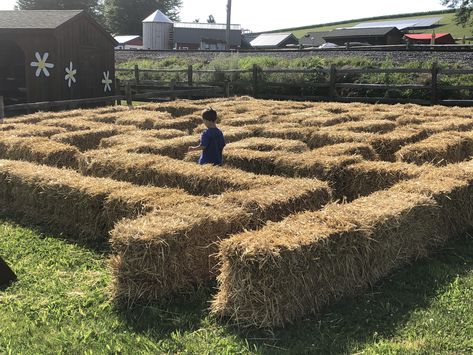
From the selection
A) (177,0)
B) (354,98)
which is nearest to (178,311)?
(354,98)

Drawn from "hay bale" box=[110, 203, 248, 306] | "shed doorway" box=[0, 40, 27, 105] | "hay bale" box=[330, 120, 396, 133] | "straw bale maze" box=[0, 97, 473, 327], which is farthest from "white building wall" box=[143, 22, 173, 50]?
"hay bale" box=[110, 203, 248, 306]

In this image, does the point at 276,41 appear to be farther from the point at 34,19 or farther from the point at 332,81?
the point at 34,19

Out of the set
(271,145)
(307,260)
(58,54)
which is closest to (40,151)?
(271,145)

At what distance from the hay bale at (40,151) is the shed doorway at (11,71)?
1456cm

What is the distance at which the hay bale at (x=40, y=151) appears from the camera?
9.48m

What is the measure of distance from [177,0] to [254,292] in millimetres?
104670

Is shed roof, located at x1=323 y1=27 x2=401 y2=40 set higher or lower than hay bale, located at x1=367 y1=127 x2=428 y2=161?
higher

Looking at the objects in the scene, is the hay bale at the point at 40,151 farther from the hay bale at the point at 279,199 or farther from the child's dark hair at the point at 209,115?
the hay bale at the point at 279,199

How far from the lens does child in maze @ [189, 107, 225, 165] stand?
821 centimetres

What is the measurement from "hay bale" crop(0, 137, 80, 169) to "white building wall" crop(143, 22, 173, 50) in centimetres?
5510

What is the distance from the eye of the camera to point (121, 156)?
8.83 metres

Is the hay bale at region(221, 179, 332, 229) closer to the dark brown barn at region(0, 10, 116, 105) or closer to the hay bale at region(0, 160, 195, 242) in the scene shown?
the hay bale at region(0, 160, 195, 242)

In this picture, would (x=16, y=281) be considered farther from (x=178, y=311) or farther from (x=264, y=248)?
(x=264, y=248)

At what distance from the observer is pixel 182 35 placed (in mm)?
70812
